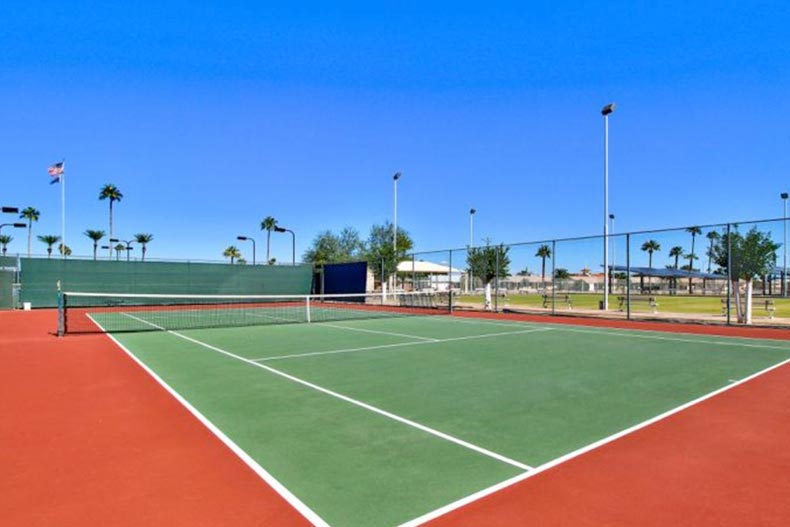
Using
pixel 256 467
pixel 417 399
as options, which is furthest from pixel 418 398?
pixel 256 467

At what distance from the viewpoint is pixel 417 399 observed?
6199 mm

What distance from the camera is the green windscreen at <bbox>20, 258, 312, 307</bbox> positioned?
26688mm

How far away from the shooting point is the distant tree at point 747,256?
1600 cm

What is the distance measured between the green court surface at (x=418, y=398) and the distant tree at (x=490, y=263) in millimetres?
13194

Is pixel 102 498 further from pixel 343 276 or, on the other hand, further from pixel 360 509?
pixel 343 276

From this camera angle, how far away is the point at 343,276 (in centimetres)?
3488

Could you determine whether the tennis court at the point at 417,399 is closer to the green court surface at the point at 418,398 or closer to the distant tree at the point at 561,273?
the green court surface at the point at 418,398

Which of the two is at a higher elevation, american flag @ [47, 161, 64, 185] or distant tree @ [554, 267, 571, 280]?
american flag @ [47, 161, 64, 185]

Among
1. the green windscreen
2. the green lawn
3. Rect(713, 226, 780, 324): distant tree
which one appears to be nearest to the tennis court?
Rect(713, 226, 780, 324): distant tree

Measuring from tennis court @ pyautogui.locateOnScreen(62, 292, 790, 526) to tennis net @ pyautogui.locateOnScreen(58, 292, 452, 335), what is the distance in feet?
20.6

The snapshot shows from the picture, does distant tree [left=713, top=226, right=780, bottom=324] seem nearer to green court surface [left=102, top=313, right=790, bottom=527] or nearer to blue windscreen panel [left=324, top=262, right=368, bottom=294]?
green court surface [left=102, top=313, right=790, bottom=527]

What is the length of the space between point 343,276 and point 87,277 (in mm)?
15615

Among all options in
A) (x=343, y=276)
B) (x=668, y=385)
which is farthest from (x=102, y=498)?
(x=343, y=276)

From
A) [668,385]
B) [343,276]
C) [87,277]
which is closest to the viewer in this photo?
[668,385]
